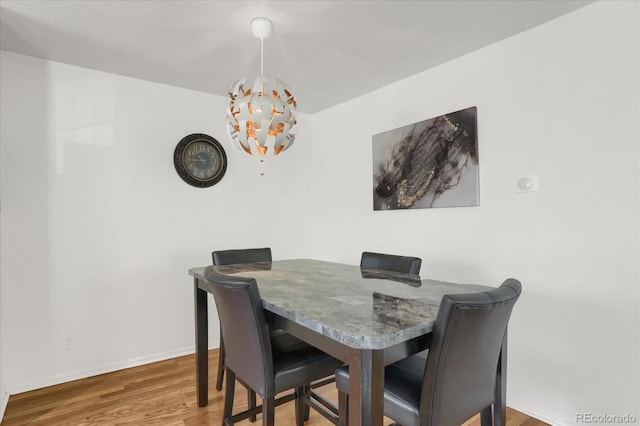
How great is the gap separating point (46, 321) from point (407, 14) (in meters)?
3.14

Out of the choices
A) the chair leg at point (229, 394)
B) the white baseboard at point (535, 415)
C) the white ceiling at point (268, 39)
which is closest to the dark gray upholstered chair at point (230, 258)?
the chair leg at point (229, 394)

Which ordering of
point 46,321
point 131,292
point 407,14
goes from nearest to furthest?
point 407,14
point 46,321
point 131,292

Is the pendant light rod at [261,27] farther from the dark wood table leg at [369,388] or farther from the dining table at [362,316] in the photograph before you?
the dark wood table leg at [369,388]

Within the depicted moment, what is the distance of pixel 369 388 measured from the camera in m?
0.98

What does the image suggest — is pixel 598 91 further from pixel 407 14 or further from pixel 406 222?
pixel 406 222

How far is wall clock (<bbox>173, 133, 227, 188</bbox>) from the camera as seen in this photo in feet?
9.98

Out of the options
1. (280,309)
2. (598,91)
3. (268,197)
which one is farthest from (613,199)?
(268,197)

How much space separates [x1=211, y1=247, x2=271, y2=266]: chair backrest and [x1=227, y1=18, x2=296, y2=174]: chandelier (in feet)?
2.92

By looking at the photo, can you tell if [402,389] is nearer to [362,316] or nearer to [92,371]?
[362,316]

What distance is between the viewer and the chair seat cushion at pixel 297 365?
142cm

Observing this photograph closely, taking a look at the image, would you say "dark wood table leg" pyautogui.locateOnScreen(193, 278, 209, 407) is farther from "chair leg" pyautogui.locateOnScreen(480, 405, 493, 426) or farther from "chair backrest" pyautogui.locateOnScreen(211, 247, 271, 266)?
"chair leg" pyautogui.locateOnScreen(480, 405, 493, 426)

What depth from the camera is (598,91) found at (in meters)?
1.85

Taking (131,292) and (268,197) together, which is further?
(268,197)

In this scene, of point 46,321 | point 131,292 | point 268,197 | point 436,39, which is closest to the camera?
point 436,39
